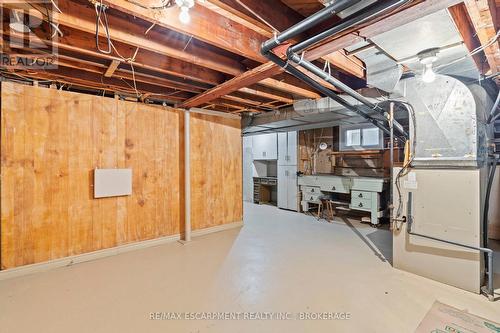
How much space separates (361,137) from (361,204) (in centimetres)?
136

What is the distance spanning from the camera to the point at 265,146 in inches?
243

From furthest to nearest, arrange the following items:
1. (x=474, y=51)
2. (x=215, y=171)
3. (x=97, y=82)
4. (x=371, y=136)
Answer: (x=371, y=136), (x=215, y=171), (x=97, y=82), (x=474, y=51)

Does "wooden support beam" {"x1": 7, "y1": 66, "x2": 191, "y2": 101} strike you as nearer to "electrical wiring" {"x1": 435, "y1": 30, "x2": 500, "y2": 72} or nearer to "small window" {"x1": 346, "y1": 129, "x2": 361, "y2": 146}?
"electrical wiring" {"x1": 435, "y1": 30, "x2": 500, "y2": 72}

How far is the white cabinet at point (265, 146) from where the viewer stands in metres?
5.94

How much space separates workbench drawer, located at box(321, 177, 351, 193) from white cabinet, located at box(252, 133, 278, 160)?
4.82ft

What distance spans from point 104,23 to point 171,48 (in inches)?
18.3

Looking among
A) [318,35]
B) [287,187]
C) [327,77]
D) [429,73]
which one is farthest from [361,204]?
[318,35]

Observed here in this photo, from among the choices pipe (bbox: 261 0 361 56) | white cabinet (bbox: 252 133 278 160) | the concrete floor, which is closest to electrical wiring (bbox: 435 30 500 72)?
pipe (bbox: 261 0 361 56)

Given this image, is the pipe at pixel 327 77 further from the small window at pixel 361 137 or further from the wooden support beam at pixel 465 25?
the small window at pixel 361 137

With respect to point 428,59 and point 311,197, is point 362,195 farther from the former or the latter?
point 428,59

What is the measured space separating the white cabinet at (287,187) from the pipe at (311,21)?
401 cm

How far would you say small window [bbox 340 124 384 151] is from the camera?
455cm

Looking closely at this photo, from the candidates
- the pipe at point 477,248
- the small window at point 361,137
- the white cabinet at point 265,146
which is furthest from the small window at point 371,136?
the pipe at point 477,248

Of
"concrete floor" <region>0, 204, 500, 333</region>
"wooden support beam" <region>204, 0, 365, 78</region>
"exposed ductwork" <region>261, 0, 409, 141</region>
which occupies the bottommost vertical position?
"concrete floor" <region>0, 204, 500, 333</region>
